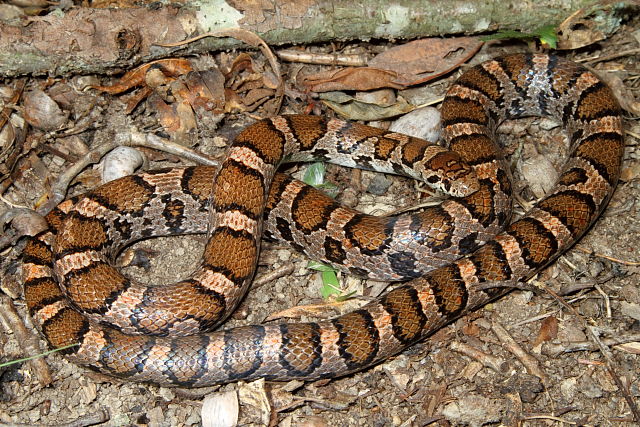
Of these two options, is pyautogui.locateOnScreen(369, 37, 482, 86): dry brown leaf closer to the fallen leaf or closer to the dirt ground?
the fallen leaf

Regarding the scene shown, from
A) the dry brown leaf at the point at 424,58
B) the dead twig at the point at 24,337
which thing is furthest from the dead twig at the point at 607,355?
the dead twig at the point at 24,337

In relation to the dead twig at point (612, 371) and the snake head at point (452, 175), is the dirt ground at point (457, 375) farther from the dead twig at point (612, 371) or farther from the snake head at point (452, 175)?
the snake head at point (452, 175)

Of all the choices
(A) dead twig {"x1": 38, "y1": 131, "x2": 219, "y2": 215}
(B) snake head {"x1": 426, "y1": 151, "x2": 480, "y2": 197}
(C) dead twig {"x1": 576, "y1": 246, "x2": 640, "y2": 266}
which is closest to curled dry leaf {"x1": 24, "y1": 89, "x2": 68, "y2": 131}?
(A) dead twig {"x1": 38, "y1": 131, "x2": 219, "y2": 215}

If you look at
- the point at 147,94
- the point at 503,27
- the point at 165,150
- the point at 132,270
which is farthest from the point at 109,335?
the point at 503,27

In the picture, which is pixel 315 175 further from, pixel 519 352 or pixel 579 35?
pixel 579 35

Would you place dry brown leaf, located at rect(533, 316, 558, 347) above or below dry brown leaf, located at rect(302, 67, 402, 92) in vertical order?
below

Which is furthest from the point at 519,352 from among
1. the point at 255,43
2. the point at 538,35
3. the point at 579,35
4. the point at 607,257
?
the point at 255,43
